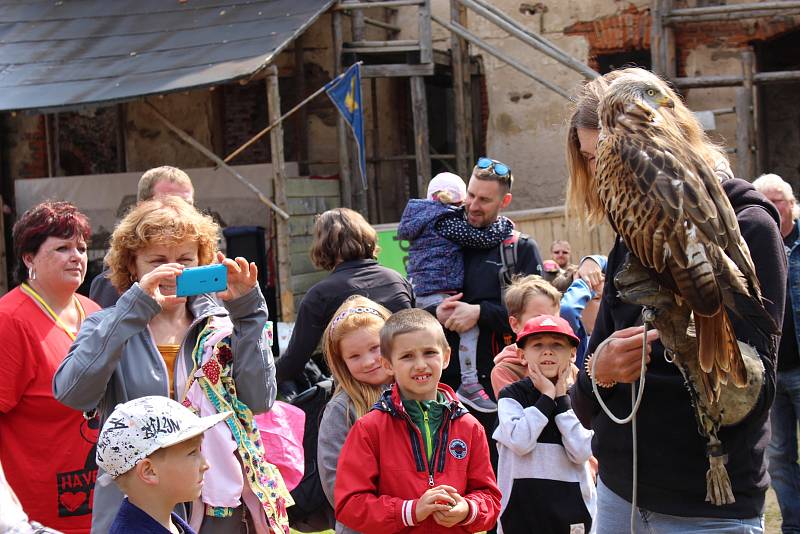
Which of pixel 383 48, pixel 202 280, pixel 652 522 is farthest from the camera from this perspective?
pixel 383 48

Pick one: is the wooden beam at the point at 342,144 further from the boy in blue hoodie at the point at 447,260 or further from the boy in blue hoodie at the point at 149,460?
the boy in blue hoodie at the point at 149,460

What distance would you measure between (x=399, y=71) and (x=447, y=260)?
25.2ft

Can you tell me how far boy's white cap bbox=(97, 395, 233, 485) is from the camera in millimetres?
2635

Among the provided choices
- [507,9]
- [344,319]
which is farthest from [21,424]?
[507,9]

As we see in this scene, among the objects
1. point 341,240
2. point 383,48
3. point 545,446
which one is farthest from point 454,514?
point 383,48

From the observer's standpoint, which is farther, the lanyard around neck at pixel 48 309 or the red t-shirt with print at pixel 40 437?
the lanyard around neck at pixel 48 309

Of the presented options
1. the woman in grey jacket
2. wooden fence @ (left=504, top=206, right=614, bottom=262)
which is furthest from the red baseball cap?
wooden fence @ (left=504, top=206, right=614, bottom=262)

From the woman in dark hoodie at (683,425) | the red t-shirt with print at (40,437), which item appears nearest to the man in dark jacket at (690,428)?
the woman in dark hoodie at (683,425)

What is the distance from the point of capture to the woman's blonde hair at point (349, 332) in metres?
3.91

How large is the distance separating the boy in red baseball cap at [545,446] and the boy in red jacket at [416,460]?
27.5 inches

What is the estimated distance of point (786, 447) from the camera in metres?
5.83

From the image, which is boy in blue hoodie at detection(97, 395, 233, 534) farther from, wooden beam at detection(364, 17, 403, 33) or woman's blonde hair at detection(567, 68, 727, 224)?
wooden beam at detection(364, 17, 403, 33)

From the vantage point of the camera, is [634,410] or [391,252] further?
[391,252]

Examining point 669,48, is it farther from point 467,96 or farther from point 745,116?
point 467,96
